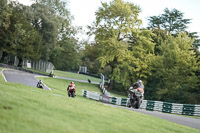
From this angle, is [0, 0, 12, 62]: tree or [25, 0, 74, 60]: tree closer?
[0, 0, 12, 62]: tree

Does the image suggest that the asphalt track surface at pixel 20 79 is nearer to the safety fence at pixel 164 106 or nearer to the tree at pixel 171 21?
the safety fence at pixel 164 106

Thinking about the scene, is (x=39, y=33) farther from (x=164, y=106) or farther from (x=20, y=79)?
(x=164, y=106)

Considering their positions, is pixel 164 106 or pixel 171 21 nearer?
pixel 164 106

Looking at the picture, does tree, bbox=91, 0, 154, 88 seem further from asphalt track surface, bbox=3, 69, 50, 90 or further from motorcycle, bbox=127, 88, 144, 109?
motorcycle, bbox=127, 88, 144, 109

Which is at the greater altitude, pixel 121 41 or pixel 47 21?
pixel 47 21

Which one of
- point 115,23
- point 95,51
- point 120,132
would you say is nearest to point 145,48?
point 115,23

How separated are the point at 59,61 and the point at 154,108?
46.6m

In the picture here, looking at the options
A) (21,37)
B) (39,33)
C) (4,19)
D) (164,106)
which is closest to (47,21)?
(39,33)

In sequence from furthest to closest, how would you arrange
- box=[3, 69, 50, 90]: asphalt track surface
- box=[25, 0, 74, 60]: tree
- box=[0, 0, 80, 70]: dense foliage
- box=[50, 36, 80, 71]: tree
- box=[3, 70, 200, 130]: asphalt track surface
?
box=[50, 36, 80, 71]: tree, box=[25, 0, 74, 60]: tree, box=[0, 0, 80, 70]: dense foliage, box=[3, 69, 50, 90]: asphalt track surface, box=[3, 70, 200, 130]: asphalt track surface

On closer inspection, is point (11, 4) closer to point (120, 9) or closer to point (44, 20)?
point (44, 20)

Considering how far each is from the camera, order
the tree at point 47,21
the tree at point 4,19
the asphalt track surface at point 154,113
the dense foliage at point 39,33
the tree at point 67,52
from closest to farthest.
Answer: the asphalt track surface at point 154,113 → the tree at point 4,19 → the dense foliage at point 39,33 → the tree at point 47,21 → the tree at point 67,52

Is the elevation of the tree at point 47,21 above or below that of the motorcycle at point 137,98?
above

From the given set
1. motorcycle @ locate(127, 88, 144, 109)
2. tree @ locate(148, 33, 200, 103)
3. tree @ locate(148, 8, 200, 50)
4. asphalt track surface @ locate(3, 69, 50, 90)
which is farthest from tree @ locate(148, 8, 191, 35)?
motorcycle @ locate(127, 88, 144, 109)

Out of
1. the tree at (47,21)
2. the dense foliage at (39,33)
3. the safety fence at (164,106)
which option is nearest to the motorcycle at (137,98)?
the safety fence at (164,106)
